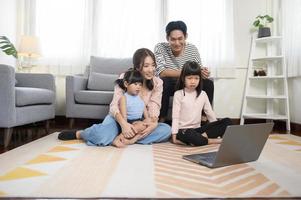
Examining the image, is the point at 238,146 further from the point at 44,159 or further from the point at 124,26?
the point at 124,26

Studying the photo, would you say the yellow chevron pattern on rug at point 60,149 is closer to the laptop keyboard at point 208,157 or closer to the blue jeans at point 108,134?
the blue jeans at point 108,134

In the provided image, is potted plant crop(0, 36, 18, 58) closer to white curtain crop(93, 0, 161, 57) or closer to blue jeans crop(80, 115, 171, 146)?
white curtain crop(93, 0, 161, 57)

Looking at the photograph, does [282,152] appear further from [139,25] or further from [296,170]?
[139,25]

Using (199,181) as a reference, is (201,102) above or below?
above

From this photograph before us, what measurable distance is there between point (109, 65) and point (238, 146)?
7.06ft

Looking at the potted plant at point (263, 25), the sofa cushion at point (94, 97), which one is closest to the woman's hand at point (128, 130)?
the sofa cushion at point (94, 97)

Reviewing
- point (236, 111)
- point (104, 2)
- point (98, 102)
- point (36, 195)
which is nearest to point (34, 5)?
point (104, 2)

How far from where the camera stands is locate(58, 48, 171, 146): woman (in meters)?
1.72

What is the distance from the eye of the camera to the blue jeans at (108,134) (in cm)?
172

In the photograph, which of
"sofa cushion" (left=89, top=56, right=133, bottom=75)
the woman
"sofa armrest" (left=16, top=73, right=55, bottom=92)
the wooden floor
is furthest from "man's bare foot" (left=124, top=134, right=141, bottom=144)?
"sofa cushion" (left=89, top=56, right=133, bottom=75)

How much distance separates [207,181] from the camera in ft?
3.23

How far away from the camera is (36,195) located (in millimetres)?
817

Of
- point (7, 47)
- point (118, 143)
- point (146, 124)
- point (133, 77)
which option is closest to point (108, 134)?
point (118, 143)

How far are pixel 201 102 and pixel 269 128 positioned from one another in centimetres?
69
